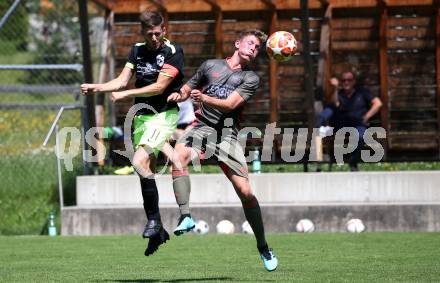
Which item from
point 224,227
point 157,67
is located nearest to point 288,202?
point 224,227

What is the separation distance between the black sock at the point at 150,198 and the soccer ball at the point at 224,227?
5.44 metres

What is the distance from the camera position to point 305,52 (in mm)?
15891

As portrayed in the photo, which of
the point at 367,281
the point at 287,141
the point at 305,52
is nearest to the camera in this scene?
the point at 367,281

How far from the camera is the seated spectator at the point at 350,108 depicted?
1648 centimetres

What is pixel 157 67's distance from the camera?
9.56 m

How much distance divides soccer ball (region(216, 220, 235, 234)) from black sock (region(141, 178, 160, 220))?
5.44 m

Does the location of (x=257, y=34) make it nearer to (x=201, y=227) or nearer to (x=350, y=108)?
(x=201, y=227)

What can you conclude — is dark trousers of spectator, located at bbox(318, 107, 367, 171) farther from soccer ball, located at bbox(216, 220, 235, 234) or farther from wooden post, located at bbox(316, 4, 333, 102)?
soccer ball, located at bbox(216, 220, 235, 234)

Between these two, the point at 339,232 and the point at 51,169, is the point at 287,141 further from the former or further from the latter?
the point at 51,169

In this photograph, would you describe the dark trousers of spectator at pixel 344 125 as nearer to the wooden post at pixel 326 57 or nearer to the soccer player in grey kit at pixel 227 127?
the wooden post at pixel 326 57

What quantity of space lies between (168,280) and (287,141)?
27.8 ft

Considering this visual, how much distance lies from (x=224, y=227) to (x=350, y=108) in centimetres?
302

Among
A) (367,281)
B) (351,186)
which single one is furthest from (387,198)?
(367,281)

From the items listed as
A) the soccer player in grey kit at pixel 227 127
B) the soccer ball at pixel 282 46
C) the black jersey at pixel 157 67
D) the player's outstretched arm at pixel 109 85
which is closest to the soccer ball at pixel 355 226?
the soccer ball at pixel 282 46
